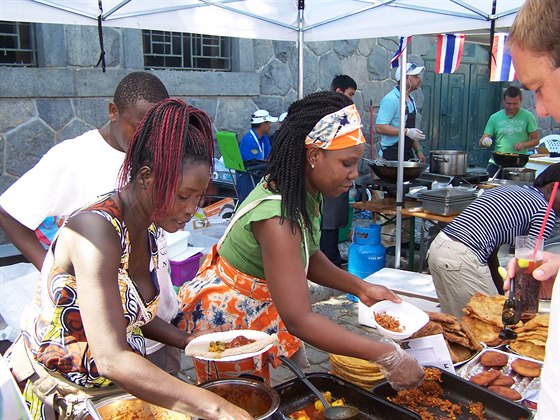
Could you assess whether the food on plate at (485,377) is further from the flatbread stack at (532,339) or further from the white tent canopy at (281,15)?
the white tent canopy at (281,15)

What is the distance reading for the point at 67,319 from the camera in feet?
5.02

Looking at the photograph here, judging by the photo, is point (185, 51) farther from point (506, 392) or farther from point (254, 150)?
point (506, 392)

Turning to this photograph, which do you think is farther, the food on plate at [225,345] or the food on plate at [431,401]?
the food on plate at [431,401]

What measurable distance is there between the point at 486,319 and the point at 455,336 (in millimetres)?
268

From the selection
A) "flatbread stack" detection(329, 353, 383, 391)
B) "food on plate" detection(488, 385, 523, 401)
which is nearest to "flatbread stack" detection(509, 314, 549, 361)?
"food on plate" detection(488, 385, 523, 401)

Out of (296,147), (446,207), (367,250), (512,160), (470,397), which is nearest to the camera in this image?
(470,397)

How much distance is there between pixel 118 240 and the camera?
1.51m

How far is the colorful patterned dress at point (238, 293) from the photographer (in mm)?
2137

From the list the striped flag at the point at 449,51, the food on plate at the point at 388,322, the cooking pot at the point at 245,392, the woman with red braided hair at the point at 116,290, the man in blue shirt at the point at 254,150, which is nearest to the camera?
the woman with red braided hair at the point at 116,290

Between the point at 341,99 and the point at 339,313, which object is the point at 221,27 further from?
the point at 341,99

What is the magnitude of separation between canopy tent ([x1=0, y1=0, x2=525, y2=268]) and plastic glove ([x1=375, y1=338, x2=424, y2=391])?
352 centimetres

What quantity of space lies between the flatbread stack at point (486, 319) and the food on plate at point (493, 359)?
16 cm

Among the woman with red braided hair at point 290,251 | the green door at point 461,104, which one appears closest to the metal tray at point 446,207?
the woman with red braided hair at point 290,251

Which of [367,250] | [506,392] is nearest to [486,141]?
[367,250]
